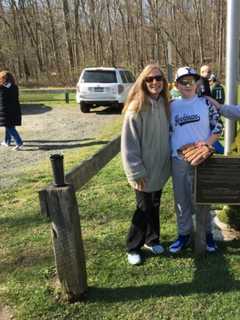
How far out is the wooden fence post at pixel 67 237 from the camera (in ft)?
11.5

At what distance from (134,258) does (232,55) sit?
7.39ft

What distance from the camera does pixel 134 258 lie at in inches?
173

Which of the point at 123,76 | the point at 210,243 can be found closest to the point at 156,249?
the point at 210,243

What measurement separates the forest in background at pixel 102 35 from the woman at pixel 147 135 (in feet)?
118

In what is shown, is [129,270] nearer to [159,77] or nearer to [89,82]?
[159,77]

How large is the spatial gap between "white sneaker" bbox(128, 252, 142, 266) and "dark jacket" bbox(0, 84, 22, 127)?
765 cm

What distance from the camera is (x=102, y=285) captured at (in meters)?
4.01

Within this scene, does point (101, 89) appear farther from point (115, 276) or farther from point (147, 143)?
point (115, 276)

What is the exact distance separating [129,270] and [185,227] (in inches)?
25.4

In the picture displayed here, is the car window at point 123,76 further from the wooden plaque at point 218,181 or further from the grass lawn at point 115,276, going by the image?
the wooden plaque at point 218,181

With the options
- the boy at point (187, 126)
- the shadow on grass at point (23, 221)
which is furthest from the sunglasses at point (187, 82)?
the shadow on grass at point (23, 221)

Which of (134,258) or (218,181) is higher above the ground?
(218,181)

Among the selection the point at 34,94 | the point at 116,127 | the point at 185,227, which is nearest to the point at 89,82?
the point at 116,127

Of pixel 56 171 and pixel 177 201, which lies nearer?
pixel 56 171
